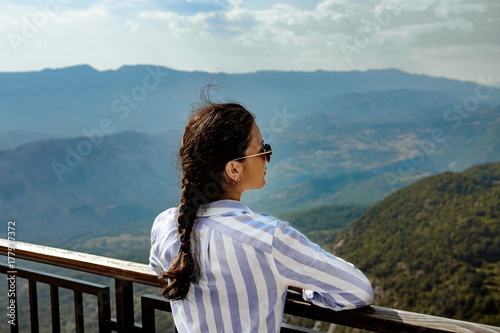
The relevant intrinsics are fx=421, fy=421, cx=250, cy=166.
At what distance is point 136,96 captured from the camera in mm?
74188

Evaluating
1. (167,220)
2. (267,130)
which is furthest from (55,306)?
(267,130)

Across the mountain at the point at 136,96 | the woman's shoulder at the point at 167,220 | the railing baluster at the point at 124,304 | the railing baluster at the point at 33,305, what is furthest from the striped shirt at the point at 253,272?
the mountain at the point at 136,96

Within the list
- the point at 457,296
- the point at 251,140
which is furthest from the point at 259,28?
the point at 251,140

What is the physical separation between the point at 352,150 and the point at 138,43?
4611cm

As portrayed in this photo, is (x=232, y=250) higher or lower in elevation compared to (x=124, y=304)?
higher

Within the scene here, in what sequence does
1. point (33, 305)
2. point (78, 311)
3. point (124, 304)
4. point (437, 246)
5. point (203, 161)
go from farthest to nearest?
point (437, 246), point (33, 305), point (78, 311), point (124, 304), point (203, 161)

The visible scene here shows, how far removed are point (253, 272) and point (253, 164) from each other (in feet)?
0.76

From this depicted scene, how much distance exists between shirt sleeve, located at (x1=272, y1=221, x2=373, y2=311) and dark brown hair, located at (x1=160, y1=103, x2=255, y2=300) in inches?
7.3

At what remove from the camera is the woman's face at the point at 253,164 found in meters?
0.88

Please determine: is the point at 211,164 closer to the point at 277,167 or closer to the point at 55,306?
the point at 55,306

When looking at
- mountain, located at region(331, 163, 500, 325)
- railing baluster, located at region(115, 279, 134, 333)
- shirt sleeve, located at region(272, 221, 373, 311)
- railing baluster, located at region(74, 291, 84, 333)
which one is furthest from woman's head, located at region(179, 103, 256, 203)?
mountain, located at region(331, 163, 500, 325)

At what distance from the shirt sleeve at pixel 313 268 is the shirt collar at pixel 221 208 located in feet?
0.38

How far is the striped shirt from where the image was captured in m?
0.74

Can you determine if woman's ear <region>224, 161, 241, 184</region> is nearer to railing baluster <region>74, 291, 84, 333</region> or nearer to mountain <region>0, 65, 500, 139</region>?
railing baluster <region>74, 291, 84, 333</region>
